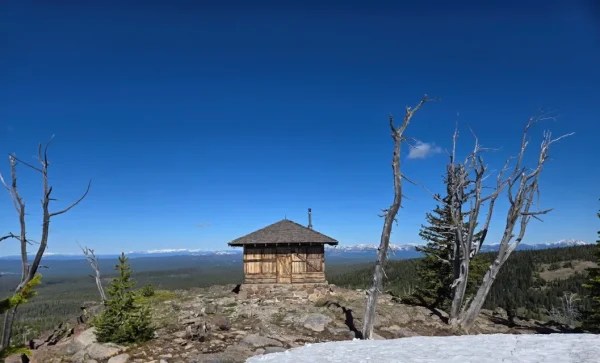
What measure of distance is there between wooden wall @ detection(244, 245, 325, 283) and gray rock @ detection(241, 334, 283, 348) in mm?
13626

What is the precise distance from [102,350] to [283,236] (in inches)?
657

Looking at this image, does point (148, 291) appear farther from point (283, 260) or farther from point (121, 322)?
point (121, 322)

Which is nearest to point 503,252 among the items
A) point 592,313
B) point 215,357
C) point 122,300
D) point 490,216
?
point 490,216

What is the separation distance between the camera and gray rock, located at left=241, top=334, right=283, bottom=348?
1595cm

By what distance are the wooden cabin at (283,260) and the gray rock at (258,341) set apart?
13596mm

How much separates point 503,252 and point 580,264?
94.0 metres

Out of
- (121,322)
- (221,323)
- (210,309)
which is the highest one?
(121,322)

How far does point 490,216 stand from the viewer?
22.2m

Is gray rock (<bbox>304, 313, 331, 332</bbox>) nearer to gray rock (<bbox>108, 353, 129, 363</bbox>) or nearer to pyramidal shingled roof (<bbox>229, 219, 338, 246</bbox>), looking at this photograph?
gray rock (<bbox>108, 353, 129, 363</bbox>)

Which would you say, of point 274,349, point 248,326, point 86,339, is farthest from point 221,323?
point 86,339

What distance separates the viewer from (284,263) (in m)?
30.5

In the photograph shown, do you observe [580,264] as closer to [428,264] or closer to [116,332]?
[428,264]

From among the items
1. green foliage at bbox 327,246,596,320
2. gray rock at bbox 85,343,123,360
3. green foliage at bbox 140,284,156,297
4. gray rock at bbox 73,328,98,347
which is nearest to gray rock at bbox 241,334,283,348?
gray rock at bbox 85,343,123,360

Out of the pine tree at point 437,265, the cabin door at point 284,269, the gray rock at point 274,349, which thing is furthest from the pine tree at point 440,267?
the gray rock at point 274,349
